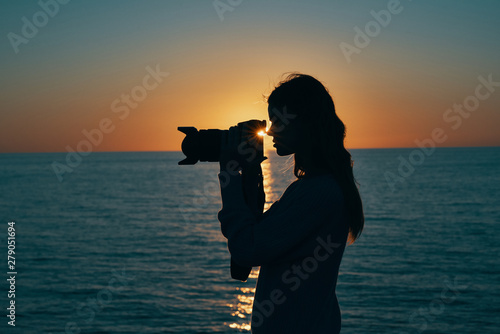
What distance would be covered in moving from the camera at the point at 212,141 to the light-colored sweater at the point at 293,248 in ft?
0.41

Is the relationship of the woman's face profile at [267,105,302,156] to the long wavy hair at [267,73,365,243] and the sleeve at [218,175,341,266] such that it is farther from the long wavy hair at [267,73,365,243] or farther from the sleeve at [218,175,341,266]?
the sleeve at [218,175,341,266]

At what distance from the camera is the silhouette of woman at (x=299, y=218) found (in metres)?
1.34

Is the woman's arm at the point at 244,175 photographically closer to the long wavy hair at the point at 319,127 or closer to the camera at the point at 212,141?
the camera at the point at 212,141

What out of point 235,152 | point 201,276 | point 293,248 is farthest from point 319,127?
point 201,276

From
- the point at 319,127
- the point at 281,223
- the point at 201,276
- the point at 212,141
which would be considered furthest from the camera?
the point at 201,276

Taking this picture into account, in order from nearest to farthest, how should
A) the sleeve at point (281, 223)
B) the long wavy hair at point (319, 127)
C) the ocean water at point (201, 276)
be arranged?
the sleeve at point (281, 223) < the long wavy hair at point (319, 127) < the ocean water at point (201, 276)

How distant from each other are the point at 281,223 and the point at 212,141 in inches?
15.9

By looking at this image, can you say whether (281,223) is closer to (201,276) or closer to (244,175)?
(244,175)

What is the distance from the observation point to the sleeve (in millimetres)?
1321

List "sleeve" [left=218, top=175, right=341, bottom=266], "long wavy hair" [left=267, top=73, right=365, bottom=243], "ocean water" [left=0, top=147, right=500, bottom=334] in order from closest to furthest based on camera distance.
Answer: "sleeve" [left=218, top=175, right=341, bottom=266] < "long wavy hair" [left=267, top=73, right=365, bottom=243] < "ocean water" [left=0, top=147, right=500, bottom=334]

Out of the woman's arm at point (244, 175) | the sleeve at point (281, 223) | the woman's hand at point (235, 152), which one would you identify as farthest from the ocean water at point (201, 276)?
the sleeve at point (281, 223)

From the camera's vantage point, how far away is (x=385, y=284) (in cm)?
1833

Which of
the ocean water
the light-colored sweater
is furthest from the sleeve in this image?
the ocean water

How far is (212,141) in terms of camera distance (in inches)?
60.7
